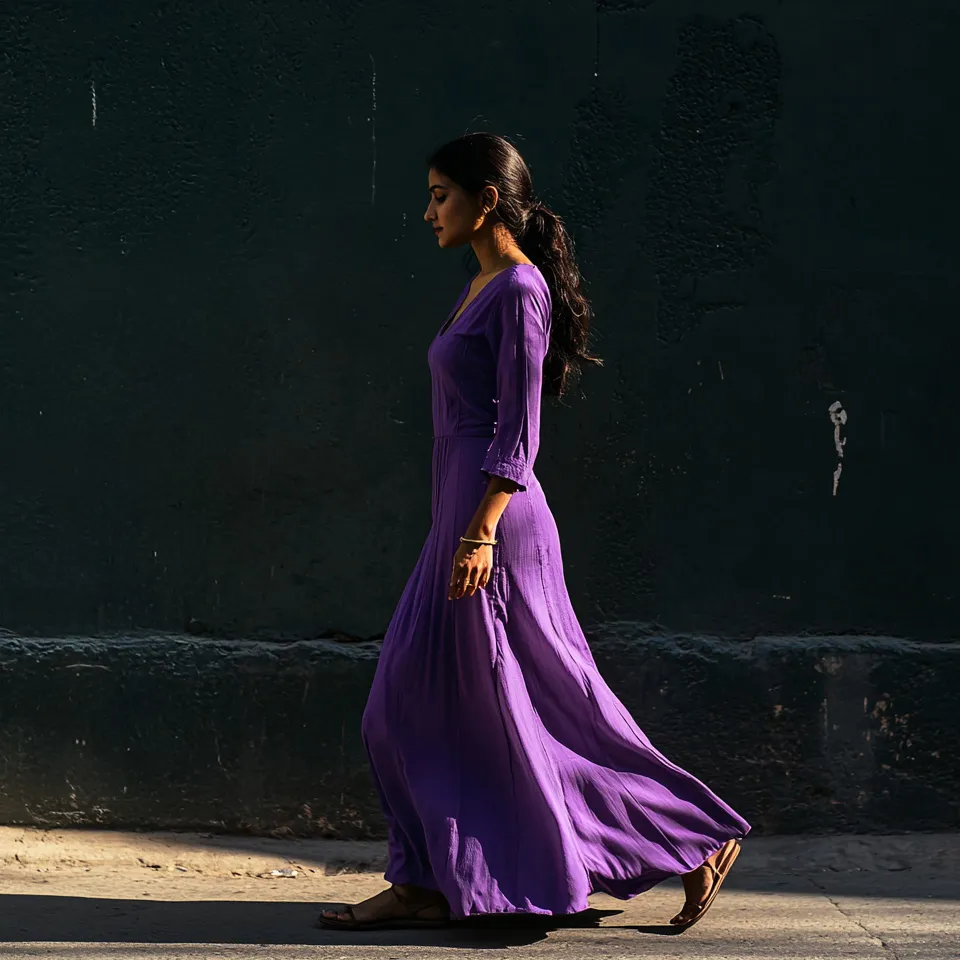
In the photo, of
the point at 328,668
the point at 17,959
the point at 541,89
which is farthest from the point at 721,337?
the point at 17,959

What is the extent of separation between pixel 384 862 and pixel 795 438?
177cm

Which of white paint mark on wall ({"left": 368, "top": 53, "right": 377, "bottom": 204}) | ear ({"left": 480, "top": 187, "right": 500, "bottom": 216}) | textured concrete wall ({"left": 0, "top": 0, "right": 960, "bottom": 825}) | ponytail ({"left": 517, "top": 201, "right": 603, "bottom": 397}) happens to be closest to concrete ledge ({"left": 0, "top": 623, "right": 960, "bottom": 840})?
textured concrete wall ({"left": 0, "top": 0, "right": 960, "bottom": 825})

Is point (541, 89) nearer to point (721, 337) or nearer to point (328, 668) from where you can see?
point (721, 337)

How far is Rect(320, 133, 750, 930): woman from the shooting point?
135 inches

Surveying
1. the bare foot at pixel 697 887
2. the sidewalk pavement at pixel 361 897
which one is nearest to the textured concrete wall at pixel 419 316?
the sidewalk pavement at pixel 361 897

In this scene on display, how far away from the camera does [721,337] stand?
4523 millimetres

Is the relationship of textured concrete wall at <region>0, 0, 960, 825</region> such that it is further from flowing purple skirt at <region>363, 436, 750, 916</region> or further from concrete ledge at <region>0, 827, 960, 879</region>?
flowing purple skirt at <region>363, 436, 750, 916</region>

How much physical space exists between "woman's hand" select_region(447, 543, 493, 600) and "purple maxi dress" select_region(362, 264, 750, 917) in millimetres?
99

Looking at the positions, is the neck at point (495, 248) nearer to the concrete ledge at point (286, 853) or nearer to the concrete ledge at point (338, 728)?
the concrete ledge at point (338, 728)

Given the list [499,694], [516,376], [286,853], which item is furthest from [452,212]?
[286,853]

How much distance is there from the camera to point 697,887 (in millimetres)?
3609

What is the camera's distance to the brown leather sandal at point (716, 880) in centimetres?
359

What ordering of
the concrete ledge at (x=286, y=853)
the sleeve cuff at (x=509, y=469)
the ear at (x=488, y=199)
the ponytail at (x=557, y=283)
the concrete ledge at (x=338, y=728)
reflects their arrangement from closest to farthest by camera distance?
the sleeve cuff at (x=509, y=469), the ear at (x=488, y=199), the ponytail at (x=557, y=283), the concrete ledge at (x=286, y=853), the concrete ledge at (x=338, y=728)

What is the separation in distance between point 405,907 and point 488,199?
1715 mm
